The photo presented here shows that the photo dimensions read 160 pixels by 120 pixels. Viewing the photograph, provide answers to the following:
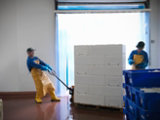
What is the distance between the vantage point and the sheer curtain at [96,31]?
421cm

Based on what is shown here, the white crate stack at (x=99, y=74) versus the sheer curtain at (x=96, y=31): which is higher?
the sheer curtain at (x=96, y=31)

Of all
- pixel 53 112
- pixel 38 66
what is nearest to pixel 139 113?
pixel 53 112

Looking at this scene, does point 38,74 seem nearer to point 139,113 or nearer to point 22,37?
point 22,37

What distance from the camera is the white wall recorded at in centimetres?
435

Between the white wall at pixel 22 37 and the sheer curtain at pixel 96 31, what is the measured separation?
35cm

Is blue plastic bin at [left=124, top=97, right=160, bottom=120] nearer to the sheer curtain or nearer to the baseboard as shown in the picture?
the sheer curtain

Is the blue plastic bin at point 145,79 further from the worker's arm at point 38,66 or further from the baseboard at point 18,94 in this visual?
the baseboard at point 18,94

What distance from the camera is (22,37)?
4379mm

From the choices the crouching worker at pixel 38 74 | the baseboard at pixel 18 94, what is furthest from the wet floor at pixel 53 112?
the baseboard at pixel 18 94

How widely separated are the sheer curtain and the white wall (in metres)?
0.35

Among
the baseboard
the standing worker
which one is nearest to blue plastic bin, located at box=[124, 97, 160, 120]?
the standing worker

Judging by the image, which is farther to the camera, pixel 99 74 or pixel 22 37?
pixel 22 37

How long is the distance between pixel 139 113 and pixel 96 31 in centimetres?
274

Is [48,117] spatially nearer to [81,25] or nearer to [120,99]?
[120,99]
